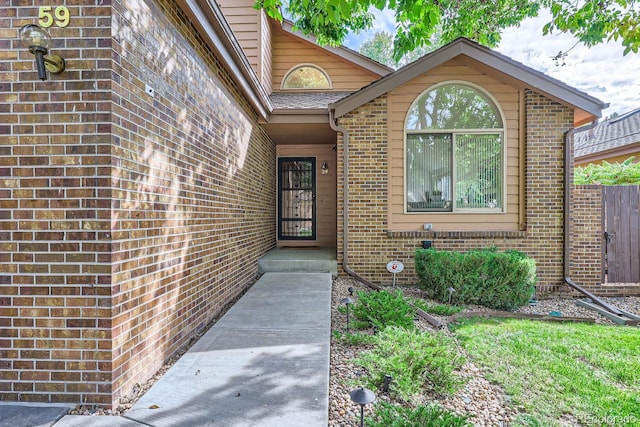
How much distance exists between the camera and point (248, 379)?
2355mm

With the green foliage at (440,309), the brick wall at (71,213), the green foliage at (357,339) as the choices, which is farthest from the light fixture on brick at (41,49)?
the green foliage at (440,309)

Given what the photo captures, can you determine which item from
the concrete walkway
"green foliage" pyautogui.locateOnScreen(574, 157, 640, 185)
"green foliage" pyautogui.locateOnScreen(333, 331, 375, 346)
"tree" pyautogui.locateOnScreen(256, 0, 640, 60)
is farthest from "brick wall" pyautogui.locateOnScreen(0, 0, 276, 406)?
"green foliage" pyautogui.locateOnScreen(574, 157, 640, 185)

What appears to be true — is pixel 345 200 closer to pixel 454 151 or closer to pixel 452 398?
pixel 454 151

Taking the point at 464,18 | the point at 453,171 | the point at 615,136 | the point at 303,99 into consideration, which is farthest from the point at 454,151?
the point at 615,136

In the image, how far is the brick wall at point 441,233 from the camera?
18.7 ft

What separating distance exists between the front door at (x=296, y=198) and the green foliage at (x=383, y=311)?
4.64 m

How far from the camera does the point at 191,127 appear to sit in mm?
3328

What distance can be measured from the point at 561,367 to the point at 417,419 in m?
1.91

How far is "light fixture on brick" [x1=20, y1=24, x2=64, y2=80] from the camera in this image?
1.92 meters

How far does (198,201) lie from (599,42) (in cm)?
712

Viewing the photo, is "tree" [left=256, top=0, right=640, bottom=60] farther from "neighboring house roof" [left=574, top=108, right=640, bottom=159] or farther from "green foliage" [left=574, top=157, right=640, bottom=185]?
"neighboring house roof" [left=574, top=108, right=640, bottom=159]

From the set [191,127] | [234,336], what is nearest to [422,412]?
[234,336]

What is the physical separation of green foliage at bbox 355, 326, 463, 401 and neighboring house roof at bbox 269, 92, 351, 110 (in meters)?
4.72

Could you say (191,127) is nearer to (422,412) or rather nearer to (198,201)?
(198,201)
